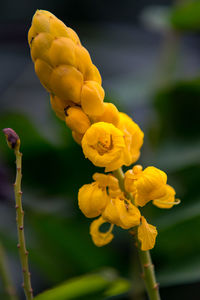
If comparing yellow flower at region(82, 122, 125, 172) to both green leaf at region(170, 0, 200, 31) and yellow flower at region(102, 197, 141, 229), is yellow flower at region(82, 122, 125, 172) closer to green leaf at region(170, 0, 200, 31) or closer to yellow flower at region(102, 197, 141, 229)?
yellow flower at region(102, 197, 141, 229)

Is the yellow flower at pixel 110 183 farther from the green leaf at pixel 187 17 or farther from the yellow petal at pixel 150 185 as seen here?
the green leaf at pixel 187 17

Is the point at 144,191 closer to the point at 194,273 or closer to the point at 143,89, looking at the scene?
the point at 194,273

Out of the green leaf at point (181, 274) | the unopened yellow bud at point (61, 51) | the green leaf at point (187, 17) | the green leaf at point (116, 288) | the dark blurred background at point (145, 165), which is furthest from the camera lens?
the green leaf at point (187, 17)

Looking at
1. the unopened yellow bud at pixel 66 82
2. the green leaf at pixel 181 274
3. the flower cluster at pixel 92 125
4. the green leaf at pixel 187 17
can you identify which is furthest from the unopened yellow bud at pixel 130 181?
the green leaf at pixel 187 17

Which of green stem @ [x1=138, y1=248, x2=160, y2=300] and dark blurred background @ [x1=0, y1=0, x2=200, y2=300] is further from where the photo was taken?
dark blurred background @ [x1=0, y1=0, x2=200, y2=300]

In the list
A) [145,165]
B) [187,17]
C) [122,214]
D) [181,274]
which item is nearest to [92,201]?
[122,214]

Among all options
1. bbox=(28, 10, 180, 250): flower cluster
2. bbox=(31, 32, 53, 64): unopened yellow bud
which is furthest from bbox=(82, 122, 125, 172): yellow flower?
bbox=(31, 32, 53, 64): unopened yellow bud
